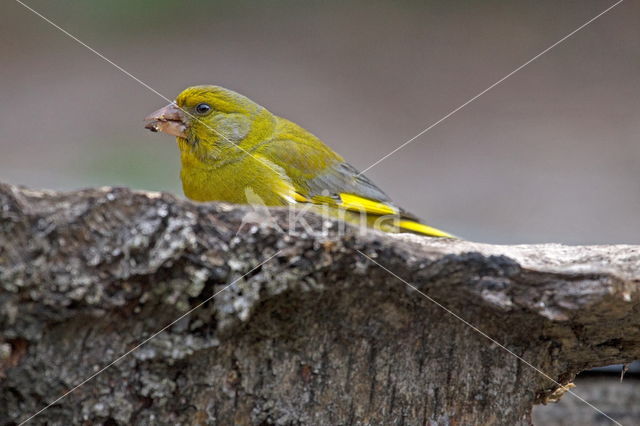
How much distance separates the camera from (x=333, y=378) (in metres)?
1.79

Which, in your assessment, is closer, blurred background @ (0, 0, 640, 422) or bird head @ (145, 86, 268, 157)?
bird head @ (145, 86, 268, 157)

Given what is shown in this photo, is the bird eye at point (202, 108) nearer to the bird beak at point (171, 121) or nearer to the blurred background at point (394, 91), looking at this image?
the bird beak at point (171, 121)

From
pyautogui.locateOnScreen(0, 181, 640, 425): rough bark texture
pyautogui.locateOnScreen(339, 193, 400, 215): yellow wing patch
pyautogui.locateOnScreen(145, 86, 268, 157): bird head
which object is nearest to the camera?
pyautogui.locateOnScreen(0, 181, 640, 425): rough bark texture

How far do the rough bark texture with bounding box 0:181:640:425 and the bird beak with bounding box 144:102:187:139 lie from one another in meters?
1.45

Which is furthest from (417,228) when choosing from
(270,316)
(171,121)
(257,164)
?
(270,316)

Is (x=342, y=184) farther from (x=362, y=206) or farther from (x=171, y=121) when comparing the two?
(x=171, y=121)

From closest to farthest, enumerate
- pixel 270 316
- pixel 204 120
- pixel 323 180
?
pixel 270 316 → pixel 204 120 → pixel 323 180

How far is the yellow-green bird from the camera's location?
2914 millimetres

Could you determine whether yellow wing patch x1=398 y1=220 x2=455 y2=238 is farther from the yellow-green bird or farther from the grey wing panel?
the grey wing panel

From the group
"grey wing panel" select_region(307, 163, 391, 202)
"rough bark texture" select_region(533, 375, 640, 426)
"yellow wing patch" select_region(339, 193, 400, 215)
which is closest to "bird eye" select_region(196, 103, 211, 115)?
"grey wing panel" select_region(307, 163, 391, 202)

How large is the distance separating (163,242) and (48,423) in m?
0.44

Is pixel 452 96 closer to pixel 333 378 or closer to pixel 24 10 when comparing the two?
pixel 24 10

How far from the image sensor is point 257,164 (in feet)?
9.76

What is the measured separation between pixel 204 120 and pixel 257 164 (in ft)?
0.96
